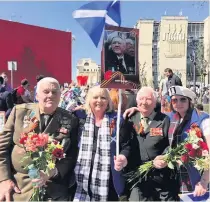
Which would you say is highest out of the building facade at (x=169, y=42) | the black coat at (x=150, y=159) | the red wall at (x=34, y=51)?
the building facade at (x=169, y=42)

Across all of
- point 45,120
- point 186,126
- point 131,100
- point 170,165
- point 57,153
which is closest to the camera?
point 57,153

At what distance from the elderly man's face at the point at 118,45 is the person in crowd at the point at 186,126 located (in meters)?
0.71

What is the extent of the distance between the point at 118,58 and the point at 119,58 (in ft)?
0.04

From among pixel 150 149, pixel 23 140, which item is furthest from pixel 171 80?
pixel 23 140

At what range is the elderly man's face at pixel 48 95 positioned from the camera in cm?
329

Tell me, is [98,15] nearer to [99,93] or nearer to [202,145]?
[99,93]

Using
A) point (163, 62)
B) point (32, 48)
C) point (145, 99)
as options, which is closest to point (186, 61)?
point (163, 62)

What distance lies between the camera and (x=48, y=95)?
10.8 ft

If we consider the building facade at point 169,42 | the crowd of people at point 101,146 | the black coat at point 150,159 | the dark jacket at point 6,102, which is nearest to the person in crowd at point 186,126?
the crowd of people at point 101,146

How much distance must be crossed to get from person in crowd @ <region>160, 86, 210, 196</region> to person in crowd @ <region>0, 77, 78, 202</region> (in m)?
1.09

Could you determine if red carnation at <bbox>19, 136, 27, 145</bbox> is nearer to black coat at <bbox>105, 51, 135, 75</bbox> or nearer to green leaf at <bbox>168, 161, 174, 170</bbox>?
black coat at <bbox>105, 51, 135, 75</bbox>

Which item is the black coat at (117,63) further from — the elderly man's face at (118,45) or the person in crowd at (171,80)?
the person in crowd at (171,80)

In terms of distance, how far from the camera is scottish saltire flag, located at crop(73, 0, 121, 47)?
3.69 metres

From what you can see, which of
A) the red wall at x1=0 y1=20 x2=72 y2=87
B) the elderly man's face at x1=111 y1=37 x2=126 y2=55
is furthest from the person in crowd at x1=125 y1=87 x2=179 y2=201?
the red wall at x1=0 y1=20 x2=72 y2=87
